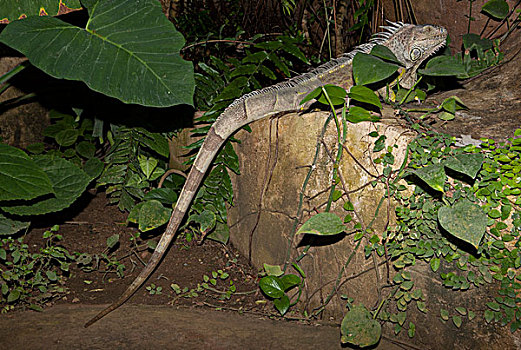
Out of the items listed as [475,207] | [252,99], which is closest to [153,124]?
[252,99]

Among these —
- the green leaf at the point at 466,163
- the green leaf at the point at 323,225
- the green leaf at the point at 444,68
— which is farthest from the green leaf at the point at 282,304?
the green leaf at the point at 444,68

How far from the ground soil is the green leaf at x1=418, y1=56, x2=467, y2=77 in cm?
147

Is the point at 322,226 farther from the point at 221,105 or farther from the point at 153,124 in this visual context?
the point at 153,124

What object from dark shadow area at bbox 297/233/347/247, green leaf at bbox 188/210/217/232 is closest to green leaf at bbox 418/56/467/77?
dark shadow area at bbox 297/233/347/247

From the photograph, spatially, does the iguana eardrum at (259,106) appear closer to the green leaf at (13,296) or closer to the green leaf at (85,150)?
the green leaf at (13,296)

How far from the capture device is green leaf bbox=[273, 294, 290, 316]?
8.62 ft

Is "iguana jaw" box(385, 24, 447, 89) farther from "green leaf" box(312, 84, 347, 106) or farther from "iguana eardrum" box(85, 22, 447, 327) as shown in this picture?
"green leaf" box(312, 84, 347, 106)

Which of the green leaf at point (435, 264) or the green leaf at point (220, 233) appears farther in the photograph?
the green leaf at point (220, 233)

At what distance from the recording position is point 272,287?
2.65 meters

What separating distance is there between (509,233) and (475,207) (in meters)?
0.20

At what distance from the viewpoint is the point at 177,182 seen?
11.3 feet

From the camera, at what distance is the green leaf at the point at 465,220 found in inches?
69.3

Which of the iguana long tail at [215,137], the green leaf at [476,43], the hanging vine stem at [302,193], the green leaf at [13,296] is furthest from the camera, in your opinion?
the green leaf at [476,43]

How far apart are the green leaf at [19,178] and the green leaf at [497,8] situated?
10.8 ft
